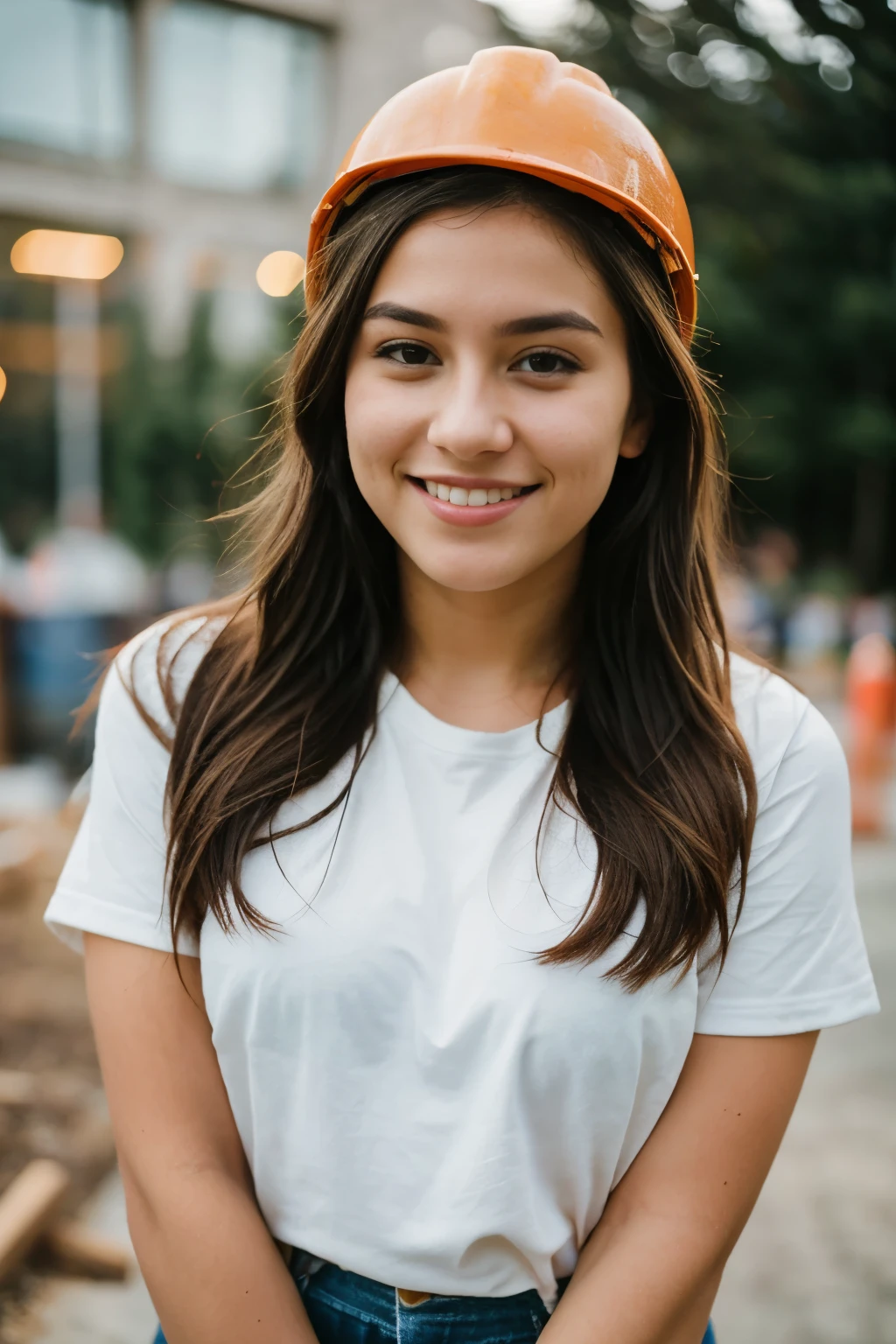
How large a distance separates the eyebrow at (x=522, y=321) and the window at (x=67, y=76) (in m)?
17.9

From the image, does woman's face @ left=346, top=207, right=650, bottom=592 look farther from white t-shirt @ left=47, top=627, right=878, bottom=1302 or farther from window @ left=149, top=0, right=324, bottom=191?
window @ left=149, top=0, right=324, bottom=191

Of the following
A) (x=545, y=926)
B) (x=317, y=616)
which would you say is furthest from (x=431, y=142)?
(x=545, y=926)

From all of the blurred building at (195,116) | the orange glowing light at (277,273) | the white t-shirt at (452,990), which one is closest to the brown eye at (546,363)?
the white t-shirt at (452,990)

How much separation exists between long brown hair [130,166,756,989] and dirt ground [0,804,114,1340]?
1.58m

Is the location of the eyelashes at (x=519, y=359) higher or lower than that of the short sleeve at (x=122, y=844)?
higher

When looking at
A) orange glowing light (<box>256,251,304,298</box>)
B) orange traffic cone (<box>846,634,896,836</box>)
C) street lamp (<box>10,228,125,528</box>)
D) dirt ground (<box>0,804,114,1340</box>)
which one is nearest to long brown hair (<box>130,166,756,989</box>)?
dirt ground (<box>0,804,114,1340</box>)

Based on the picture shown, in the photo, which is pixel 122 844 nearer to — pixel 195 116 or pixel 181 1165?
pixel 181 1165

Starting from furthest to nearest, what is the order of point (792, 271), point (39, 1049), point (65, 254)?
point (65, 254), point (792, 271), point (39, 1049)

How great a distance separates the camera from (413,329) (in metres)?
1.27

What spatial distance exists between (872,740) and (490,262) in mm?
5904

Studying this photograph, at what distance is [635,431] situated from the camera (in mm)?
1461

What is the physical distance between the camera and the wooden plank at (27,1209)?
2328mm

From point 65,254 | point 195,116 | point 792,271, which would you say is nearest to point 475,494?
point 792,271

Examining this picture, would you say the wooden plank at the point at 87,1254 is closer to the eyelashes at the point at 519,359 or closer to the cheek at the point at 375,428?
the cheek at the point at 375,428
